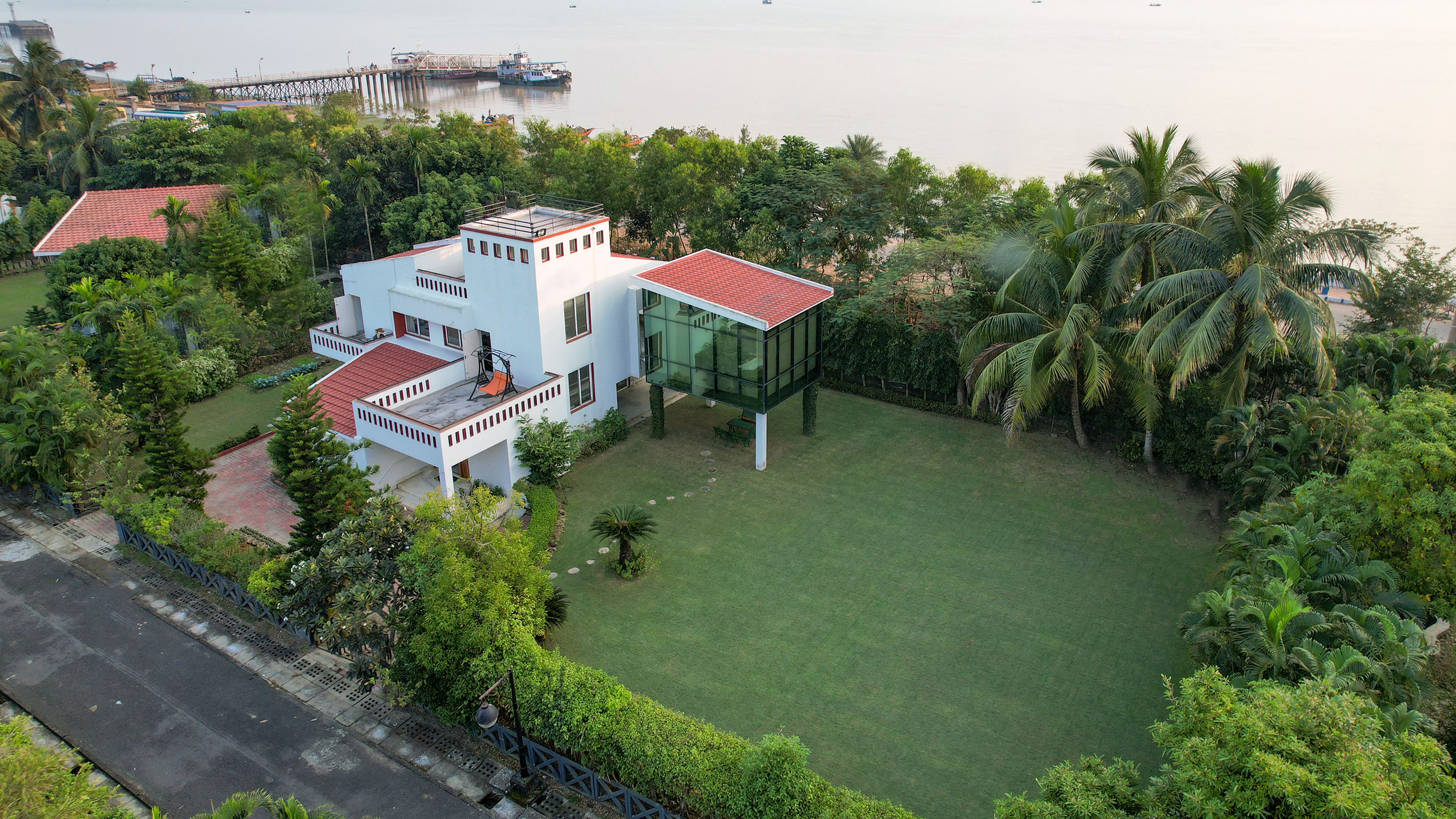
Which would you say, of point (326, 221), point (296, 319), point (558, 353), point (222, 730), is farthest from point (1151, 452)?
point (326, 221)

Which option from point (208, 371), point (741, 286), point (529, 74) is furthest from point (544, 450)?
point (529, 74)

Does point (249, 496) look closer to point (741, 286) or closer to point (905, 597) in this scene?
point (741, 286)

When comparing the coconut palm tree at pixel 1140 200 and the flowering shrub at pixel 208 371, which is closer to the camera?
the coconut palm tree at pixel 1140 200

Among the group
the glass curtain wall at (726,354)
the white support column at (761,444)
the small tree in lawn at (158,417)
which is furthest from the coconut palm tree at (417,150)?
the white support column at (761,444)

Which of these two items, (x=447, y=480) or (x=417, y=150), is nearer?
(x=447, y=480)

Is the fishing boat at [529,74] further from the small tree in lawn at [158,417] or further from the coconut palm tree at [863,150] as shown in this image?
the small tree in lawn at [158,417]
